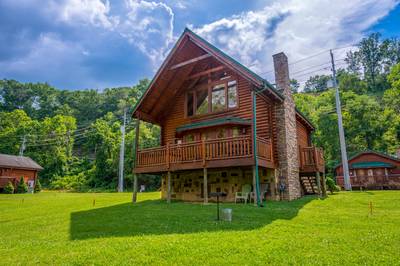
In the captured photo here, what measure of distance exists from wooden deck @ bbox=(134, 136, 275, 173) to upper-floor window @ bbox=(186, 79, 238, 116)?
3091 millimetres

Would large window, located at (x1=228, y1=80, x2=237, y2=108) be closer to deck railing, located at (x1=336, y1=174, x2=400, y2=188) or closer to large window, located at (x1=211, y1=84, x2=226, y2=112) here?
large window, located at (x1=211, y1=84, x2=226, y2=112)

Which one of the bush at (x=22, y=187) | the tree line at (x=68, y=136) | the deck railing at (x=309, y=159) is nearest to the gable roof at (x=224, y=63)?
the deck railing at (x=309, y=159)

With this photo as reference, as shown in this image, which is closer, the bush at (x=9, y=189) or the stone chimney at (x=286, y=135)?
the stone chimney at (x=286, y=135)

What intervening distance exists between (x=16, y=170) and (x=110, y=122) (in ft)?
72.7

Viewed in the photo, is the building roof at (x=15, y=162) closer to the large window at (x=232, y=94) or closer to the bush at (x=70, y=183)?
the bush at (x=70, y=183)

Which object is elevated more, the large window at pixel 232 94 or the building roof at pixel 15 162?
the large window at pixel 232 94

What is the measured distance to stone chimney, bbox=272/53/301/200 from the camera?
12.0 meters

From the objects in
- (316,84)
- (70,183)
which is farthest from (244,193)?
(316,84)

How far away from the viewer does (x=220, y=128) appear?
1316 centimetres

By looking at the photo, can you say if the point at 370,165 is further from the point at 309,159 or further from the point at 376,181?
the point at 309,159

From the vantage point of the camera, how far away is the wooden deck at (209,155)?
1046cm

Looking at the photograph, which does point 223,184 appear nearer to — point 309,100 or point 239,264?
point 239,264

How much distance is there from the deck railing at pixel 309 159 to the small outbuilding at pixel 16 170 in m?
31.9

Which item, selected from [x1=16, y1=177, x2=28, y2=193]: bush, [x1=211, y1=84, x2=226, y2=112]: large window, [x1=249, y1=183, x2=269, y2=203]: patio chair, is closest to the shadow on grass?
[x1=249, y1=183, x2=269, y2=203]: patio chair
